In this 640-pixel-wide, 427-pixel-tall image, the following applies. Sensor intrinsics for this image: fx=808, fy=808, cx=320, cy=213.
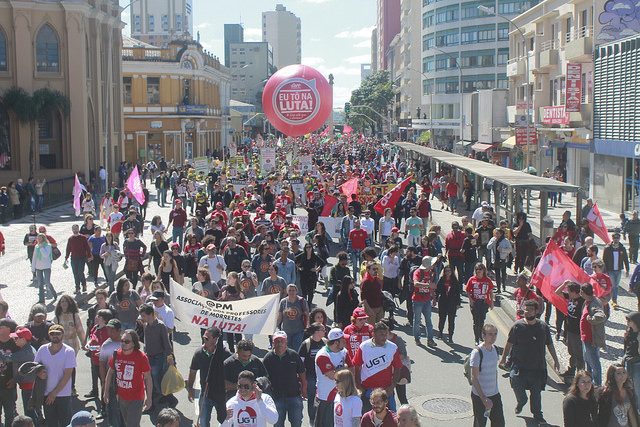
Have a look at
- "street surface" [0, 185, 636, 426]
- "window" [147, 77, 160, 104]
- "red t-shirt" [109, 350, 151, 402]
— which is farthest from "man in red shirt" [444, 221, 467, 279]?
Result: "window" [147, 77, 160, 104]

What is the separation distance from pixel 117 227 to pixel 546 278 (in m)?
11.9

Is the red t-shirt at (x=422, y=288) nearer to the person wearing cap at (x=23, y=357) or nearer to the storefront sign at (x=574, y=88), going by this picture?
the person wearing cap at (x=23, y=357)

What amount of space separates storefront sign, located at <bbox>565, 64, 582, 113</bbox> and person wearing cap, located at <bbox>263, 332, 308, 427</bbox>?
103 feet

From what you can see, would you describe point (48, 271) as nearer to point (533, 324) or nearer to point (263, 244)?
point (263, 244)

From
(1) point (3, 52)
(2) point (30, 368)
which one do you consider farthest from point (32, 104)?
(2) point (30, 368)

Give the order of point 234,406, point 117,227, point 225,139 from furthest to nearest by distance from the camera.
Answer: point 225,139 → point 117,227 → point 234,406

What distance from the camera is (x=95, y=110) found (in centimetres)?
4303

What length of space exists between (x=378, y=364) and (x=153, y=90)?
6186cm

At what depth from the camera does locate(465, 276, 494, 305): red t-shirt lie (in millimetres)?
12414

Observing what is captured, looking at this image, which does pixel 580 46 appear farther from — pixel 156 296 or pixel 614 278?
pixel 156 296

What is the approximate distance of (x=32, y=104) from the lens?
3812cm

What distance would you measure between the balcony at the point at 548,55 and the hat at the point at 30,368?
38.4 meters

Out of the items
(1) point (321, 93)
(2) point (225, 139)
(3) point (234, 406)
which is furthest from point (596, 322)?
(2) point (225, 139)

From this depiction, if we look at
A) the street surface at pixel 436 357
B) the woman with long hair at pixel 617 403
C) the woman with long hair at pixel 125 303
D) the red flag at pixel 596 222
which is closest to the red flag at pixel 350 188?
the street surface at pixel 436 357
